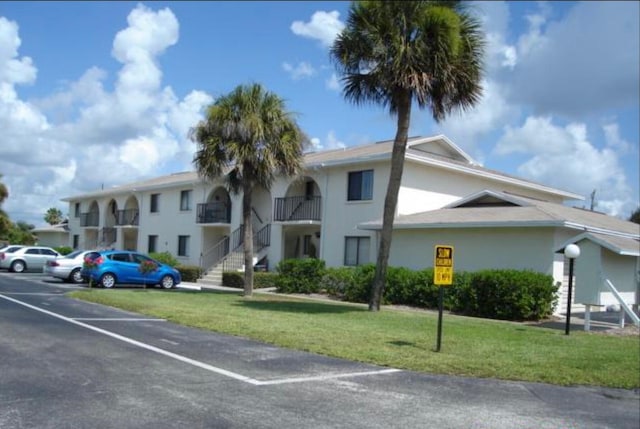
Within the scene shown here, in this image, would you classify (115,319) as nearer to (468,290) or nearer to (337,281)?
(468,290)

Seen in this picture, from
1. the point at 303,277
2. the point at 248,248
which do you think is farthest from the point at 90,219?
the point at 248,248

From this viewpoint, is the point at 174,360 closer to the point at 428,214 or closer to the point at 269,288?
the point at 428,214

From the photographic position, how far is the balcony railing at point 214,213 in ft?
119

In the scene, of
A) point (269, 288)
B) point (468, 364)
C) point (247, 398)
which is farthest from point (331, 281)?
point (247, 398)

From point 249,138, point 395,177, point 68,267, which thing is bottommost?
point 68,267

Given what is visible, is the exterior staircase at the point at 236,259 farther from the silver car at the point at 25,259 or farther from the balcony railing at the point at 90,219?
the balcony railing at the point at 90,219

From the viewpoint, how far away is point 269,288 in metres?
28.4

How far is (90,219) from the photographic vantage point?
53656 millimetres

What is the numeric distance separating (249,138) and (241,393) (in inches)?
590

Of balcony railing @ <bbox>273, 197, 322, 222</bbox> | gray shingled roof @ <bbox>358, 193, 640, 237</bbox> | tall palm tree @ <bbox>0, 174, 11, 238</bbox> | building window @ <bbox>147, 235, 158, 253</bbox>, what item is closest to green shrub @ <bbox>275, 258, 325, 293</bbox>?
gray shingled roof @ <bbox>358, 193, 640, 237</bbox>

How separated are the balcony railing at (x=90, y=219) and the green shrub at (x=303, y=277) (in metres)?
31.5

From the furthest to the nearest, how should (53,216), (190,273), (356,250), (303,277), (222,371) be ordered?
(53,216)
(190,273)
(356,250)
(303,277)
(222,371)

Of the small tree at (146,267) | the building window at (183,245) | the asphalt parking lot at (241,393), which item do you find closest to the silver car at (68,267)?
the small tree at (146,267)

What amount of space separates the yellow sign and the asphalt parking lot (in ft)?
7.55
